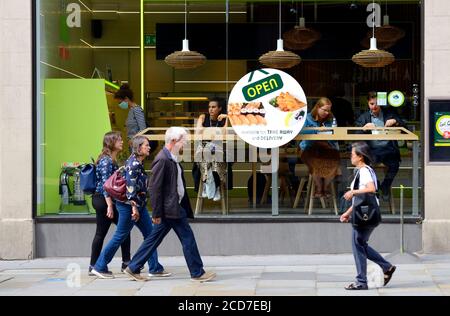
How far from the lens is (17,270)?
1262cm

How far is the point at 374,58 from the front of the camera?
44.9ft

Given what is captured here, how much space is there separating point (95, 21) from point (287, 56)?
9.41 feet

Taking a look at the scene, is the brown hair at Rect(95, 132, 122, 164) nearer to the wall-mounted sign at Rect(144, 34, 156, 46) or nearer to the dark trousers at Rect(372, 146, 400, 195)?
the wall-mounted sign at Rect(144, 34, 156, 46)

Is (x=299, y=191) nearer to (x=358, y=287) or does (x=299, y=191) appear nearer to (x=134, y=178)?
(x=134, y=178)

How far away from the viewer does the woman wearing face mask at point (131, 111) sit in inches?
543

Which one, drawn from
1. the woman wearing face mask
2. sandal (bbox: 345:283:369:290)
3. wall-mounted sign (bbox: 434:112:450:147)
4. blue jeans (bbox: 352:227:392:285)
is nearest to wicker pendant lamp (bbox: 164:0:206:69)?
the woman wearing face mask

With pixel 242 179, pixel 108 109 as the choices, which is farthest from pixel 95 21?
pixel 242 179

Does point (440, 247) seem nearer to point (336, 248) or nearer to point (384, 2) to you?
point (336, 248)

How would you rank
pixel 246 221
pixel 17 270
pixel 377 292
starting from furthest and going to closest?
pixel 246 221, pixel 17 270, pixel 377 292

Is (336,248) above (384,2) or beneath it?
beneath

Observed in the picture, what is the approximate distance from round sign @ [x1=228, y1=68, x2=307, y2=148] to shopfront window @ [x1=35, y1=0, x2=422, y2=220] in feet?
0.36

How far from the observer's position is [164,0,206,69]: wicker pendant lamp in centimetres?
1380

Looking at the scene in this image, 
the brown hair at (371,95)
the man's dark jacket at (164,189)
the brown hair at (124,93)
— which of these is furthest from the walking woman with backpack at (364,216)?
the brown hair at (124,93)

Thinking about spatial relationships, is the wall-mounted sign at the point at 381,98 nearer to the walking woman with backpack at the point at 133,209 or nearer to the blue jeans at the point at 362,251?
the blue jeans at the point at 362,251
